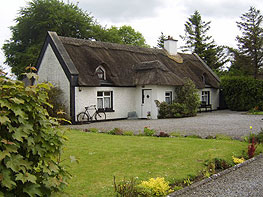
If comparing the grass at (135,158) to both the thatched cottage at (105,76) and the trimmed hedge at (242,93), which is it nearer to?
the thatched cottage at (105,76)

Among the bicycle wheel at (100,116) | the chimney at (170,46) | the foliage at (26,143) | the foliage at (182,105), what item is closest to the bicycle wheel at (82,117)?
the bicycle wheel at (100,116)

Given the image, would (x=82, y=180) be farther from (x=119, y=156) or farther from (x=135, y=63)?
(x=135, y=63)

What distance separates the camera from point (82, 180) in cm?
628

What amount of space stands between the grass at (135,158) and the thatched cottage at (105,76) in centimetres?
840

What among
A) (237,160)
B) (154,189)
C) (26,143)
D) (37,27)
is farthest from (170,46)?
(26,143)

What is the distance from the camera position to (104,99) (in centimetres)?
2152

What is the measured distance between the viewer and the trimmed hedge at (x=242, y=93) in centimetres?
2761

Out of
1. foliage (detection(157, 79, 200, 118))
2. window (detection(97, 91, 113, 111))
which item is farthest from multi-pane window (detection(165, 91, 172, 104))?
window (detection(97, 91, 113, 111))

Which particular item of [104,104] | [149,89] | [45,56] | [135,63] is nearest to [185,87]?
[149,89]

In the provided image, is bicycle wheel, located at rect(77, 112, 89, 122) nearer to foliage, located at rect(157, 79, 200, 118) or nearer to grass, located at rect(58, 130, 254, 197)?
foliage, located at rect(157, 79, 200, 118)

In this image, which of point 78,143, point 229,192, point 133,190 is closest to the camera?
point 133,190

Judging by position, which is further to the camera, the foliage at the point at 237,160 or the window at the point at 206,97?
the window at the point at 206,97

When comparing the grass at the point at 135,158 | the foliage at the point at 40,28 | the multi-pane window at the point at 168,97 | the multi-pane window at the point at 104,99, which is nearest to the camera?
the grass at the point at 135,158

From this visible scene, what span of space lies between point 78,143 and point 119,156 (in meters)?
2.87
